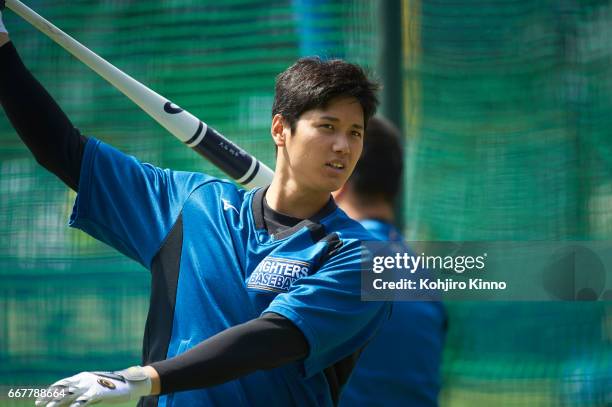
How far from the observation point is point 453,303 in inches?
170

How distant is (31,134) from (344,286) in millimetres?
831

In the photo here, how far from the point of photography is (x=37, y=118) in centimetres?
240

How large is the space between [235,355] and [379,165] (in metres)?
1.29

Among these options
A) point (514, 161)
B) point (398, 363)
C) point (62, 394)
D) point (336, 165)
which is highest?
point (336, 165)

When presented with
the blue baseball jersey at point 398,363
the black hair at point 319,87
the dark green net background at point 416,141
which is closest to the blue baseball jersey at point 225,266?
the black hair at point 319,87

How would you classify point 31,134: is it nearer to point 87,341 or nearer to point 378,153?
point 378,153

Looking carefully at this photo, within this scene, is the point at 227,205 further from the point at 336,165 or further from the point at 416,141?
the point at 416,141

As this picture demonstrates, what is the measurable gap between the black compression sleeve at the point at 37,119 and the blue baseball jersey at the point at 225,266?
1.8 inches

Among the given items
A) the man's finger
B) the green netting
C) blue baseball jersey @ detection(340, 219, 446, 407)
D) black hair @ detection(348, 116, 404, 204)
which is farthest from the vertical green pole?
the man's finger

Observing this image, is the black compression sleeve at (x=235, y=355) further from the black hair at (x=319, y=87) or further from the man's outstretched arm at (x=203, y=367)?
the black hair at (x=319, y=87)

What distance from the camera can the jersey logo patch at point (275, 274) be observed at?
223cm

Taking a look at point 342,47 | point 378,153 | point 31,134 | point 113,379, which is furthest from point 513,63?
point 113,379

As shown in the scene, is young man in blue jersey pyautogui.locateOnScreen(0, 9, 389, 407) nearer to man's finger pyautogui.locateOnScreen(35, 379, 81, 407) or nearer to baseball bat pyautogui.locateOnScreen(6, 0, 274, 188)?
man's finger pyautogui.locateOnScreen(35, 379, 81, 407)

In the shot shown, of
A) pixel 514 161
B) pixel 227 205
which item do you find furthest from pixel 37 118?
pixel 514 161
